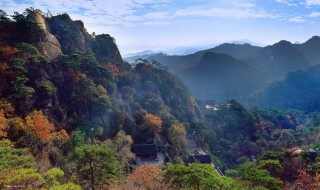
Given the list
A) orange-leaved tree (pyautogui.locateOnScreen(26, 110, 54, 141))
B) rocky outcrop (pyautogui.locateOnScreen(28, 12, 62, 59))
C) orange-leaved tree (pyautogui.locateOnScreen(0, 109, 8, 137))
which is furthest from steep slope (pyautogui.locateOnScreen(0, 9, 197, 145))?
orange-leaved tree (pyautogui.locateOnScreen(0, 109, 8, 137))

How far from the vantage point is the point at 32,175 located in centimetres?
1370

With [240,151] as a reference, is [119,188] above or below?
above

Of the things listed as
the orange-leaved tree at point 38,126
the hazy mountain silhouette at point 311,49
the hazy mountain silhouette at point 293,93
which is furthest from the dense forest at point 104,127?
the hazy mountain silhouette at point 311,49

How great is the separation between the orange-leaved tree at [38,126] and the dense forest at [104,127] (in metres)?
0.10

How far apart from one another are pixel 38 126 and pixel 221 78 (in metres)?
114

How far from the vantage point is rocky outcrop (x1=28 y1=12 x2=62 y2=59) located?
121 ft

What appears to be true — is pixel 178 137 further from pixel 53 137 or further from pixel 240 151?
pixel 53 137

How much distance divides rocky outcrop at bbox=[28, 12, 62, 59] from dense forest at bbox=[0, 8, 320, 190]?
0.17 m

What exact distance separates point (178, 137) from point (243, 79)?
319ft

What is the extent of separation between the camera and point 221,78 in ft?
429

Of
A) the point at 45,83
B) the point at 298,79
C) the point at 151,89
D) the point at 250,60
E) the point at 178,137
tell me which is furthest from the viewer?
the point at 250,60

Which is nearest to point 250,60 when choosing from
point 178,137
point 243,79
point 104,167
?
point 243,79

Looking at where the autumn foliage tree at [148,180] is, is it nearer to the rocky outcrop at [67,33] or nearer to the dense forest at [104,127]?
the dense forest at [104,127]

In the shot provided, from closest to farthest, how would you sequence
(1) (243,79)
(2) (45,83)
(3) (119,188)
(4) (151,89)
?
(3) (119,188), (2) (45,83), (4) (151,89), (1) (243,79)
